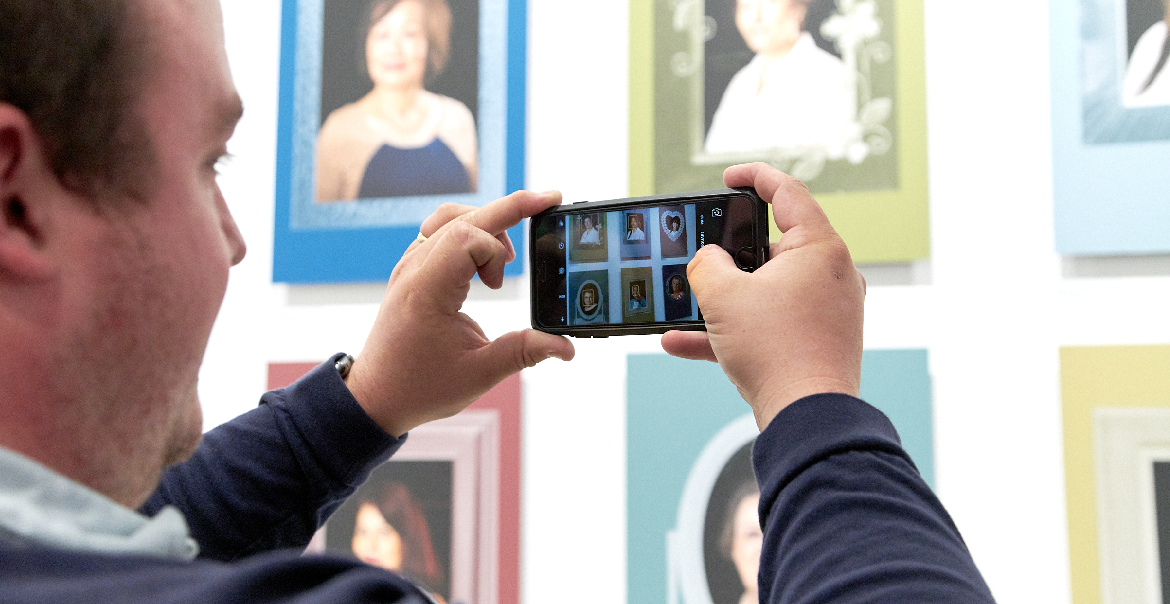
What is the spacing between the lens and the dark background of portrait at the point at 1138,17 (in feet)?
2.49

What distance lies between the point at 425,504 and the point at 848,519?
0.66 metres

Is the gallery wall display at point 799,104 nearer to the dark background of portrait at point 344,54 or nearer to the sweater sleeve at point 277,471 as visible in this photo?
the dark background of portrait at point 344,54

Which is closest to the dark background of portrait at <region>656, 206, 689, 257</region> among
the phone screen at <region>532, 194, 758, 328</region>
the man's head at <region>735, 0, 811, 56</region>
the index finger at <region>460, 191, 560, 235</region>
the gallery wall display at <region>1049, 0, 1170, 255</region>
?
the phone screen at <region>532, 194, 758, 328</region>

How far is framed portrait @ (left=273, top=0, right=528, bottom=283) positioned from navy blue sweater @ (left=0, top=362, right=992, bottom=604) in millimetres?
389

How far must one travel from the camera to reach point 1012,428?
77cm

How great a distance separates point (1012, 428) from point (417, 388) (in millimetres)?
630

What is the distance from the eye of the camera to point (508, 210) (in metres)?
0.65

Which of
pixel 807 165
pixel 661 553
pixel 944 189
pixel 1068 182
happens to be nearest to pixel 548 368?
pixel 661 553

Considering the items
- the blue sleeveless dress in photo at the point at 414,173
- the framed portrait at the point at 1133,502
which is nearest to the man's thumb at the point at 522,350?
the blue sleeveless dress in photo at the point at 414,173

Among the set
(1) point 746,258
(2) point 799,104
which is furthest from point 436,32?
(1) point 746,258

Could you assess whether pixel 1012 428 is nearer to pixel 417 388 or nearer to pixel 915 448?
pixel 915 448

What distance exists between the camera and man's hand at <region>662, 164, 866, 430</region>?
17.7 inches

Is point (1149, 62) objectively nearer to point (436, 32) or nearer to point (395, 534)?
point (436, 32)

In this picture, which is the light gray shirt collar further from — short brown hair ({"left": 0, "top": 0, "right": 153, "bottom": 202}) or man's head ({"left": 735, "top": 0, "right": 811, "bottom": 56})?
man's head ({"left": 735, "top": 0, "right": 811, "bottom": 56})
